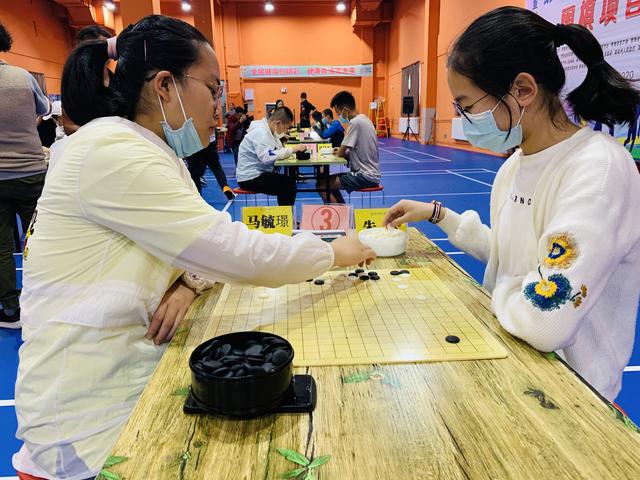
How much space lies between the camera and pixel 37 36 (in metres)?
14.5

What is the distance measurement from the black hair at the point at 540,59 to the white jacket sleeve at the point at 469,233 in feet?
1.82

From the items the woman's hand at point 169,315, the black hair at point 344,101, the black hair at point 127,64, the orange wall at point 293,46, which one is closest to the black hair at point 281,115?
the black hair at point 344,101

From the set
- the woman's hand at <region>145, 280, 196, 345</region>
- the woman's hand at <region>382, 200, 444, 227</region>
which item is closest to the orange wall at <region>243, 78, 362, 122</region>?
the woman's hand at <region>382, 200, 444, 227</region>

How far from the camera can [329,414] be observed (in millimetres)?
815

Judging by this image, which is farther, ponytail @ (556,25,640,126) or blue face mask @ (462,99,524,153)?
blue face mask @ (462,99,524,153)

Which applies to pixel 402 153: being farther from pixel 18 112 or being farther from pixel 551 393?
pixel 551 393

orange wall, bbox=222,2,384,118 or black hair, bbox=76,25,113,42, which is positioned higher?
orange wall, bbox=222,2,384,118

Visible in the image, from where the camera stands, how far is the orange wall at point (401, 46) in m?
15.1

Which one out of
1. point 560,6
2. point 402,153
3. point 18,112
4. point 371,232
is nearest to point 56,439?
point 371,232

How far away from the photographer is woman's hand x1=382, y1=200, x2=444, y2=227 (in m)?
1.79

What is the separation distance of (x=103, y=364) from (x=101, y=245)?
0.25 meters

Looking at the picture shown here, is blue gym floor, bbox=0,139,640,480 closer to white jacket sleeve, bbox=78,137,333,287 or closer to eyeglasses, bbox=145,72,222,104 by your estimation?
white jacket sleeve, bbox=78,137,333,287

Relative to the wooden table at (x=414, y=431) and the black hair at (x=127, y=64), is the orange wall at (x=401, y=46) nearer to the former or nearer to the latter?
the black hair at (x=127, y=64)

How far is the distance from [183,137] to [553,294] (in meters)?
0.98
